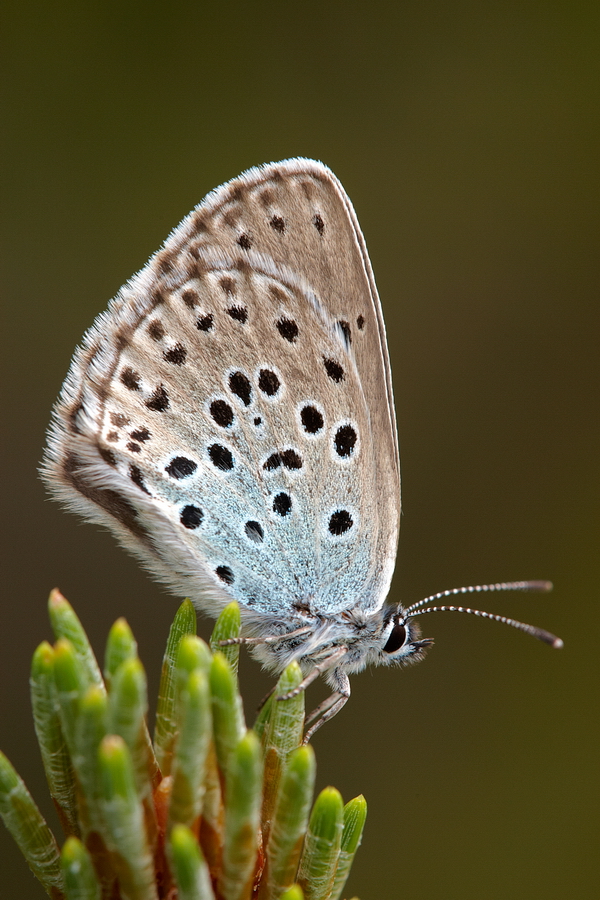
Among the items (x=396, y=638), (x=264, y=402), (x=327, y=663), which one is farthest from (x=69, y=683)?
(x=396, y=638)

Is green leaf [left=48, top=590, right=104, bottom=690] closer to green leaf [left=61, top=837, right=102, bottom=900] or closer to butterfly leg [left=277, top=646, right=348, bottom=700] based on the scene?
green leaf [left=61, top=837, right=102, bottom=900]

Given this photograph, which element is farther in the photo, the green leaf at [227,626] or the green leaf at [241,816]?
the green leaf at [227,626]

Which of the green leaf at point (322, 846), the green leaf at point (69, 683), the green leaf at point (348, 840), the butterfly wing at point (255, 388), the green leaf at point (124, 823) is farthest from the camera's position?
the butterfly wing at point (255, 388)

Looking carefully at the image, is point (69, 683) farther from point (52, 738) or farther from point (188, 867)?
point (188, 867)

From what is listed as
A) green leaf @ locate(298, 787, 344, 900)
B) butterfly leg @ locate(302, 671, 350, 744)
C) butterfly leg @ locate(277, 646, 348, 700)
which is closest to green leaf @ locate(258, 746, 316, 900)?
green leaf @ locate(298, 787, 344, 900)

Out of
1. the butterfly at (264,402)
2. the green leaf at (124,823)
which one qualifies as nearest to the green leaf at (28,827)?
the green leaf at (124,823)

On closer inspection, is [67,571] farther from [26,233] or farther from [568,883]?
[568,883]

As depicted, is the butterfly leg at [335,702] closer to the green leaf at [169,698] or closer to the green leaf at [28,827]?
the green leaf at [169,698]
